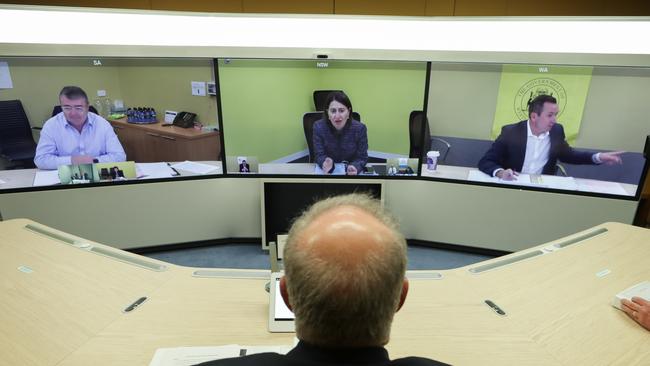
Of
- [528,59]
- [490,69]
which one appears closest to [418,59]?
[490,69]

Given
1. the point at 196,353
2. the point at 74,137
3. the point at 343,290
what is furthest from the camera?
the point at 74,137

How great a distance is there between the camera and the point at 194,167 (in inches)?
138

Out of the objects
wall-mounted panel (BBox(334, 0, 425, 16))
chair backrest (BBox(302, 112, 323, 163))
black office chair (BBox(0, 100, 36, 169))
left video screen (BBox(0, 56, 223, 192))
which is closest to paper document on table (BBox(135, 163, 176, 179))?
left video screen (BBox(0, 56, 223, 192))

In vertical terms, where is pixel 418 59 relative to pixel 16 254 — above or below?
above

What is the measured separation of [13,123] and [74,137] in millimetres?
404

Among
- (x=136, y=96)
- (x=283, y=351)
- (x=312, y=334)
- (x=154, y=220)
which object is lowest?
(x=154, y=220)

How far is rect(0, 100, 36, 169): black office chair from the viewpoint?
290cm

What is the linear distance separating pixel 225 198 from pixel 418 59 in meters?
2.08

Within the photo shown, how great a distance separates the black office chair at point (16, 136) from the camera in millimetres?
2896

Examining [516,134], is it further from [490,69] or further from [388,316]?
[388,316]

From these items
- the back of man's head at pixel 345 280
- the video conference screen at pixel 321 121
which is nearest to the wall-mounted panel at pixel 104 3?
the video conference screen at pixel 321 121

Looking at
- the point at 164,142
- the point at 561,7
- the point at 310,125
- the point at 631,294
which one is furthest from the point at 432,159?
the point at 164,142

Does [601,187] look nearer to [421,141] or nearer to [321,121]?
[421,141]

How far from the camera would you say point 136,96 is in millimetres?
3148
